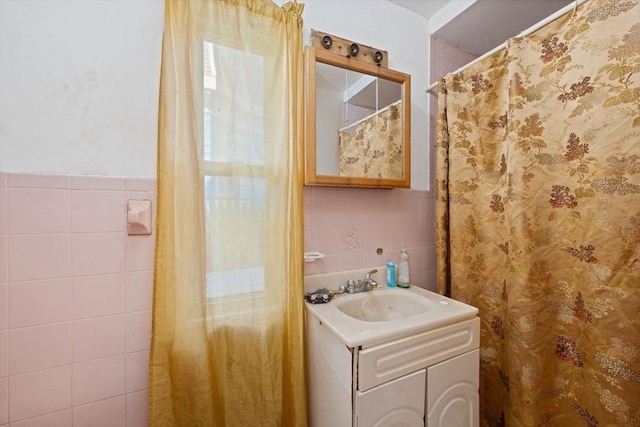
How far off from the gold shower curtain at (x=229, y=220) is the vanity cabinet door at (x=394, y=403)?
33 cm

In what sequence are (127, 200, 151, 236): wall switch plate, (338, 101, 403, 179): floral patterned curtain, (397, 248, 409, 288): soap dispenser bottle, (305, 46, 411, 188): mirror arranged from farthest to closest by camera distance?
(397, 248, 409, 288): soap dispenser bottle, (338, 101, 403, 179): floral patterned curtain, (305, 46, 411, 188): mirror, (127, 200, 151, 236): wall switch plate

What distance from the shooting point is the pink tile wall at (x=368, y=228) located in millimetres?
1266

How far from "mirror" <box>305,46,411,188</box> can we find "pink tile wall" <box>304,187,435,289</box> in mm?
111

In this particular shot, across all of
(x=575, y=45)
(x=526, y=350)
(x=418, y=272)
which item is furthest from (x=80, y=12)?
(x=526, y=350)

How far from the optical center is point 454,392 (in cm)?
98

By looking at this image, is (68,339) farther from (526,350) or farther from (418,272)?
(526,350)

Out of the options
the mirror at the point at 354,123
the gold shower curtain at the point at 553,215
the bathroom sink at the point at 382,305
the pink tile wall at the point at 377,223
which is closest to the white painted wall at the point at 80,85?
the mirror at the point at 354,123

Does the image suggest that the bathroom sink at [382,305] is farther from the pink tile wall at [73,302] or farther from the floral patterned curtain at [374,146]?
the pink tile wall at [73,302]

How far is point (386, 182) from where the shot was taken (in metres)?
1.32

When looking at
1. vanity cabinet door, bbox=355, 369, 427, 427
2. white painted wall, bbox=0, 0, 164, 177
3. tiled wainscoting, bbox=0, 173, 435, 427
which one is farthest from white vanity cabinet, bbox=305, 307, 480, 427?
white painted wall, bbox=0, 0, 164, 177

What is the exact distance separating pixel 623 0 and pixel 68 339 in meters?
2.16

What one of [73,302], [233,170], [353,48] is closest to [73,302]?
[73,302]

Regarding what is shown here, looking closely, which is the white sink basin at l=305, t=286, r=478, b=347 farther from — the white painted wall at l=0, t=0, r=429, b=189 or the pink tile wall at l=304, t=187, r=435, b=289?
the white painted wall at l=0, t=0, r=429, b=189

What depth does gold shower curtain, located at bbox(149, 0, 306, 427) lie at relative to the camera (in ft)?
2.95
